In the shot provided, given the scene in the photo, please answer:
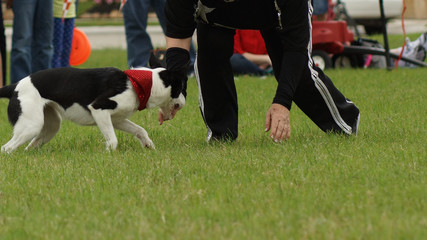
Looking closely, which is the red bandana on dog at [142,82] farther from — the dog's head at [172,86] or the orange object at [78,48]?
the orange object at [78,48]

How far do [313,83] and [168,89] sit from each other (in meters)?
0.95

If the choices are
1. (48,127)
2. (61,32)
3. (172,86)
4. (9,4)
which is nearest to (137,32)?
(61,32)

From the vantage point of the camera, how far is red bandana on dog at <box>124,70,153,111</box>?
4957 millimetres

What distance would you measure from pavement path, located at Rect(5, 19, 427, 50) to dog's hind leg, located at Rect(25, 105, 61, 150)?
13718 mm

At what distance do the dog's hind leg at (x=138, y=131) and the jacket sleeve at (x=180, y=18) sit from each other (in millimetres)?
692

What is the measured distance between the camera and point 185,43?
502 cm

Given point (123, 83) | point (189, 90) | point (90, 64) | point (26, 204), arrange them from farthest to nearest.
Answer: point (90, 64), point (189, 90), point (123, 83), point (26, 204)

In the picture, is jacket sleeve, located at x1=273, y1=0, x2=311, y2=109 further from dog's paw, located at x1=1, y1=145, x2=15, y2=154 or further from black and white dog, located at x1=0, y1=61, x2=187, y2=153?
dog's paw, located at x1=1, y1=145, x2=15, y2=154

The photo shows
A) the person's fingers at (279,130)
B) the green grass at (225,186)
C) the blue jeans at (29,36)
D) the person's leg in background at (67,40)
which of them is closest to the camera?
the green grass at (225,186)

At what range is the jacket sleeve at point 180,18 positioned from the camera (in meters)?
4.79

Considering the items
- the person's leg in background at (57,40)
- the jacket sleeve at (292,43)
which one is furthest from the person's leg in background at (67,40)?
the jacket sleeve at (292,43)

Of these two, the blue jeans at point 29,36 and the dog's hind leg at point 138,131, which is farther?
the blue jeans at point 29,36

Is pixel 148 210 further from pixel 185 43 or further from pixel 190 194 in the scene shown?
pixel 185 43

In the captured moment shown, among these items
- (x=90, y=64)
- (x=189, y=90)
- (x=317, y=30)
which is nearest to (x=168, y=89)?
(x=189, y=90)
